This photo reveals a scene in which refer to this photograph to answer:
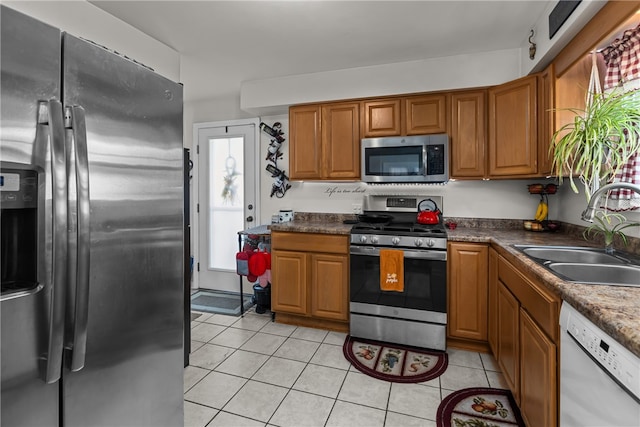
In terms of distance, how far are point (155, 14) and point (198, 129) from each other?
1927 millimetres

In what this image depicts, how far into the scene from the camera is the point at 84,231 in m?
0.93

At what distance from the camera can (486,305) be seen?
2.38m

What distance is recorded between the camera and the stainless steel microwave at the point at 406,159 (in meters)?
2.75

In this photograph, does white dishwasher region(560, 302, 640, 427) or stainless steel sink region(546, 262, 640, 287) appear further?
stainless steel sink region(546, 262, 640, 287)

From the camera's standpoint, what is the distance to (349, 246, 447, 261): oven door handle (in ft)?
7.98

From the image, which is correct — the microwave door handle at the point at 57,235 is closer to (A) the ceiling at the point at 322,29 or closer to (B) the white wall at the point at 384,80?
(A) the ceiling at the point at 322,29

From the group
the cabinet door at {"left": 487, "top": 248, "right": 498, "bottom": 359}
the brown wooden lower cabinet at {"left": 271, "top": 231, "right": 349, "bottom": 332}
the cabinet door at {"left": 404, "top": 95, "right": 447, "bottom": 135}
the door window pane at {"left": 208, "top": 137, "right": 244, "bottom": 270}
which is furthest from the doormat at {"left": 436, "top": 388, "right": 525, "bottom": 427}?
the door window pane at {"left": 208, "top": 137, "right": 244, "bottom": 270}

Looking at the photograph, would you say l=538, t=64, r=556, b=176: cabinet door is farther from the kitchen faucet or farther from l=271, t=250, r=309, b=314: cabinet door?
l=271, t=250, r=309, b=314: cabinet door

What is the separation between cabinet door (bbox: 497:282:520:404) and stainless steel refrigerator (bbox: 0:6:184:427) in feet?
5.73

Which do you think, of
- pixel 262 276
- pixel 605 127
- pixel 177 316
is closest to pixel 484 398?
pixel 605 127

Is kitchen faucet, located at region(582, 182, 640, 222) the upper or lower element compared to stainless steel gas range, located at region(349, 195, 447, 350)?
upper

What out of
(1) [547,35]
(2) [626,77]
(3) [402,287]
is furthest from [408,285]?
(1) [547,35]

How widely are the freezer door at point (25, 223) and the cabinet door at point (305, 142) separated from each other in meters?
2.36

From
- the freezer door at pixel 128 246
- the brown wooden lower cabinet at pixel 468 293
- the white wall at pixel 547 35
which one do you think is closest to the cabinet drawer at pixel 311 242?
the brown wooden lower cabinet at pixel 468 293
